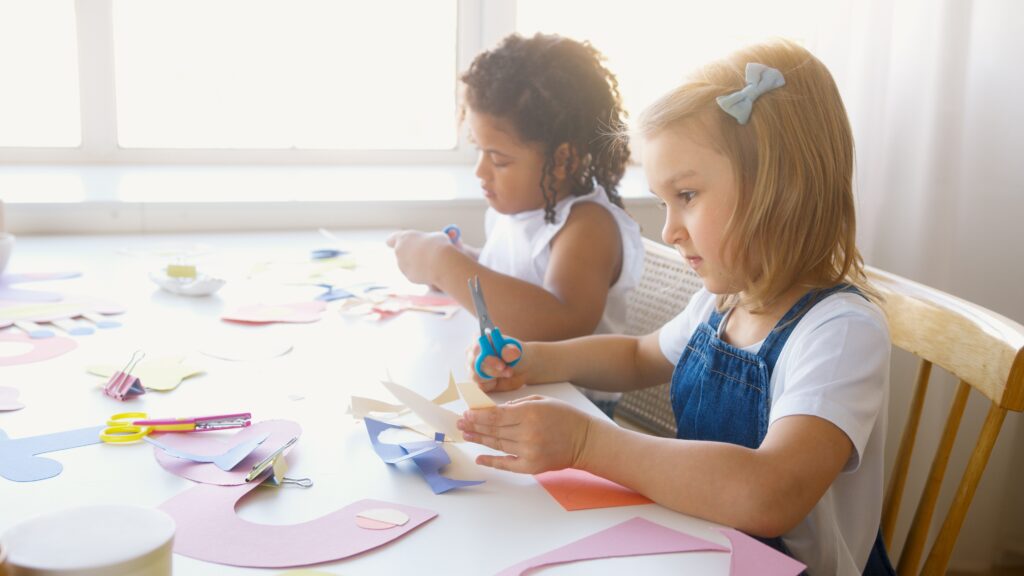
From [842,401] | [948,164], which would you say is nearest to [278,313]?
[842,401]

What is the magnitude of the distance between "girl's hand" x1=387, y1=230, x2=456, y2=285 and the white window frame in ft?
2.45

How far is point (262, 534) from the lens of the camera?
25.1 inches

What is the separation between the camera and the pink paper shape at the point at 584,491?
718mm

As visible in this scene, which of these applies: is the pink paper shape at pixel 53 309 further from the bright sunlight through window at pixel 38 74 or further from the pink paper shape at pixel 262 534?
the bright sunlight through window at pixel 38 74

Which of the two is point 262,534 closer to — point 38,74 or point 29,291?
point 29,291

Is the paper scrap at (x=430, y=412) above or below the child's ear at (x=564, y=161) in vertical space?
below

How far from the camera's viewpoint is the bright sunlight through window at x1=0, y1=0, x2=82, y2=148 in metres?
1.91

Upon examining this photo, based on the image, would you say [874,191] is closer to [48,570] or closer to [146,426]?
[146,426]

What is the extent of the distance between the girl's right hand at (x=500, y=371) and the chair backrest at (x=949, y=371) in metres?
0.39

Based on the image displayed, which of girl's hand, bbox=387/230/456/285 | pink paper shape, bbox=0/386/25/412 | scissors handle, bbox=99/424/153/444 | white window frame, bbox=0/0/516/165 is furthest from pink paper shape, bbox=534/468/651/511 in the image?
white window frame, bbox=0/0/516/165

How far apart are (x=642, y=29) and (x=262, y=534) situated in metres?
1.80

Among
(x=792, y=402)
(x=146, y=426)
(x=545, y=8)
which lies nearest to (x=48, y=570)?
(x=146, y=426)

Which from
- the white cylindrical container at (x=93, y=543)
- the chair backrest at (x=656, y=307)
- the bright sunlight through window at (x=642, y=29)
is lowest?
the chair backrest at (x=656, y=307)

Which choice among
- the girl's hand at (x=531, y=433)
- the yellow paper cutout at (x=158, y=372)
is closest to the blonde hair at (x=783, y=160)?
the girl's hand at (x=531, y=433)
